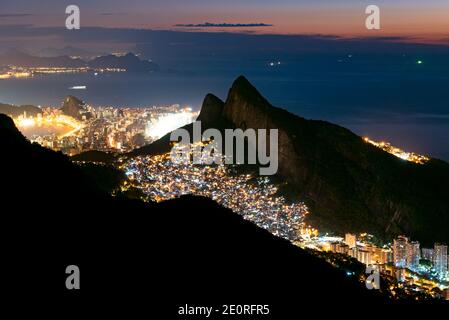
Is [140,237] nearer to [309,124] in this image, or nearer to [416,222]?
[416,222]

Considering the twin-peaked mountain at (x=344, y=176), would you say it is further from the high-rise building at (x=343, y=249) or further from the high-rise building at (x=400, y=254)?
the high-rise building at (x=343, y=249)

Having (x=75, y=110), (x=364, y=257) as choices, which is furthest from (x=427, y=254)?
(x=75, y=110)

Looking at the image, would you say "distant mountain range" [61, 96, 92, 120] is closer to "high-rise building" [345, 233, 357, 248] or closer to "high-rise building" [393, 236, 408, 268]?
"high-rise building" [345, 233, 357, 248]

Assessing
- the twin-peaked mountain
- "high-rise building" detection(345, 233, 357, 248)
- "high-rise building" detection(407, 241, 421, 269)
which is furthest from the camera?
the twin-peaked mountain

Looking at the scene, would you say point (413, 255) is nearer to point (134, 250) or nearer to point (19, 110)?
point (134, 250)

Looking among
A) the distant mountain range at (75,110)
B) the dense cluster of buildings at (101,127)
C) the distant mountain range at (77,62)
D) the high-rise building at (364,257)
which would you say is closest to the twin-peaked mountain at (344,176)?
the high-rise building at (364,257)

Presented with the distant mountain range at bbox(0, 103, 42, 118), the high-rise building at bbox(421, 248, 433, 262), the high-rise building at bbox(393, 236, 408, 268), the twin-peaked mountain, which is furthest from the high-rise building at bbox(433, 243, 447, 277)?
the distant mountain range at bbox(0, 103, 42, 118)
